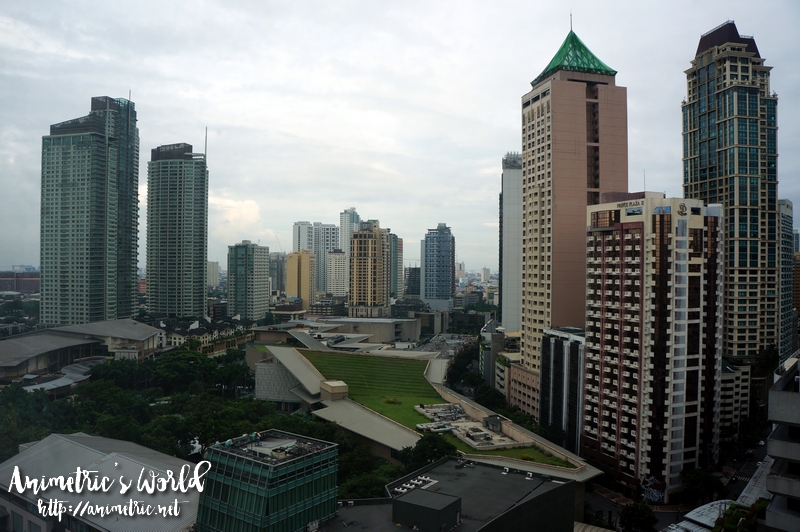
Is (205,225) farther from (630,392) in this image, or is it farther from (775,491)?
(775,491)

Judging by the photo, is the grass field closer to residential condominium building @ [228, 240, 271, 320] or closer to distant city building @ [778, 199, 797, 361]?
distant city building @ [778, 199, 797, 361]

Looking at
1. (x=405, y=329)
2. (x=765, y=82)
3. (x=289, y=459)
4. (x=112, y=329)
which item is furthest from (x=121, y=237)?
(x=765, y=82)

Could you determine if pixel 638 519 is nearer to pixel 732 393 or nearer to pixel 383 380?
pixel 732 393

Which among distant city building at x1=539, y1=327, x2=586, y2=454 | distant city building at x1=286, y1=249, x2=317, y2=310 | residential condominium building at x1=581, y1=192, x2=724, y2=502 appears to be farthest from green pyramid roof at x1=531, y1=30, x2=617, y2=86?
distant city building at x1=286, y1=249, x2=317, y2=310

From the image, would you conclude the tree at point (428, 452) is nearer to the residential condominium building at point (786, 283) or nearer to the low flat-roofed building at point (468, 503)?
the low flat-roofed building at point (468, 503)

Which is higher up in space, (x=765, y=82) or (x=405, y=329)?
(x=765, y=82)

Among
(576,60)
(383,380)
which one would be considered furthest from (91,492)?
(576,60)

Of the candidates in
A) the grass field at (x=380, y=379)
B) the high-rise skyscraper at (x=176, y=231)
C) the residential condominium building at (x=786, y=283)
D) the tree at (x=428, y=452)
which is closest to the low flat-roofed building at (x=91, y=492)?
the tree at (x=428, y=452)
